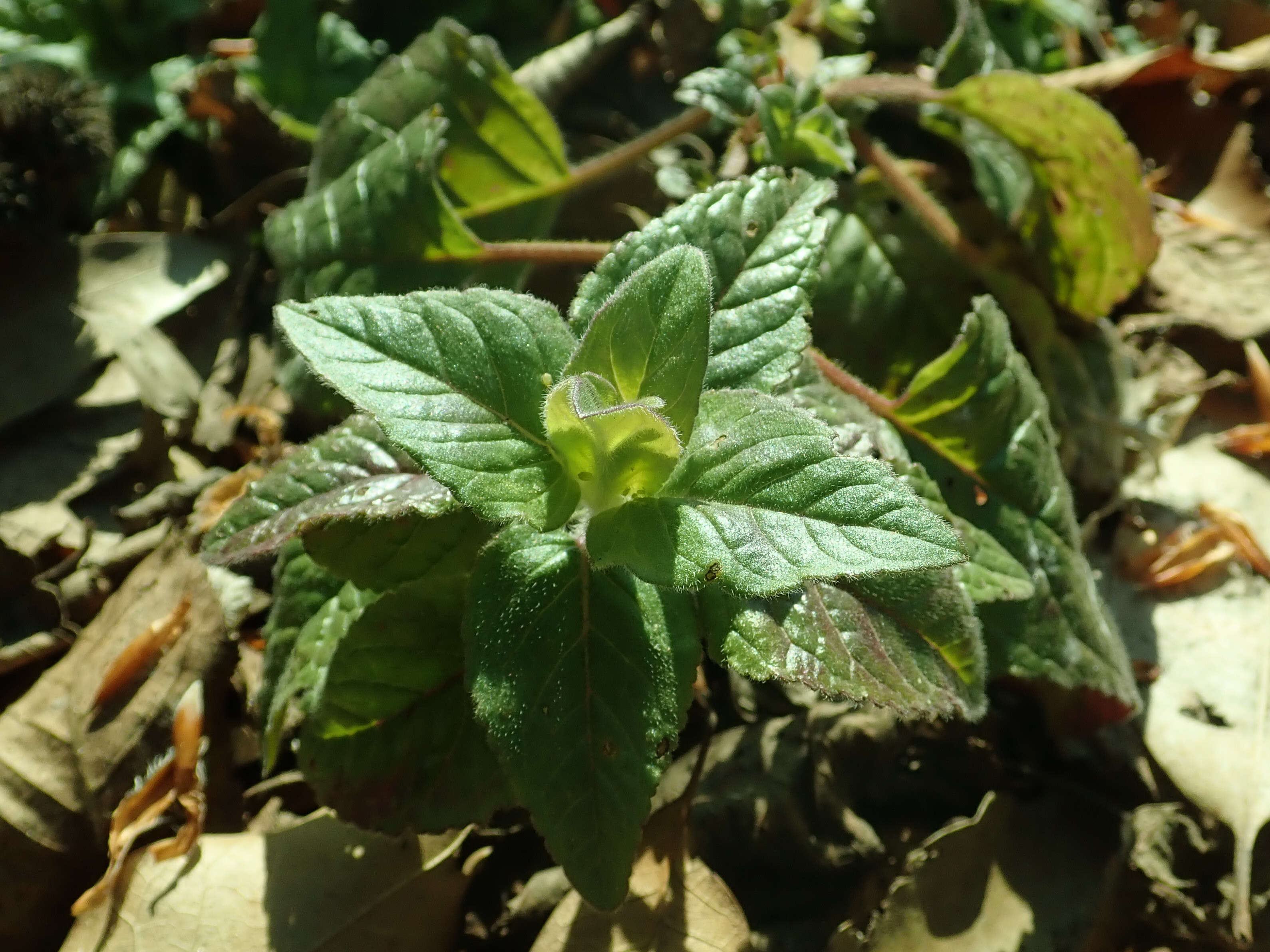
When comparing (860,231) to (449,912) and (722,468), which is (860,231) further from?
(449,912)

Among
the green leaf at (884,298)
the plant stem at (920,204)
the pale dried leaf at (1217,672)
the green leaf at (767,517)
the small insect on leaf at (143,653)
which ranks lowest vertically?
the pale dried leaf at (1217,672)

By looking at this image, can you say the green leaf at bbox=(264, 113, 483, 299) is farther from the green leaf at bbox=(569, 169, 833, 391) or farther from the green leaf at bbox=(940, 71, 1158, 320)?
the green leaf at bbox=(940, 71, 1158, 320)

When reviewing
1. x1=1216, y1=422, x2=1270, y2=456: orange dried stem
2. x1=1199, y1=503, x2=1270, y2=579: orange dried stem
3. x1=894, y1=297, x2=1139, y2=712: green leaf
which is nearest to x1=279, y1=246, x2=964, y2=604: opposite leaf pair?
x1=894, y1=297, x2=1139, y2=712: green leaf

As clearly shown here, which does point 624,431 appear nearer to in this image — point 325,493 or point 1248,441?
point 325,493

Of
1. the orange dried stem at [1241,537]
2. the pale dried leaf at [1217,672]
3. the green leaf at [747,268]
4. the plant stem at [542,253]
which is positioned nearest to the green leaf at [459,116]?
the plant stem at [542,253]

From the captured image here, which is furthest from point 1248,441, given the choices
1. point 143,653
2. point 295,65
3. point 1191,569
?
point 295,65

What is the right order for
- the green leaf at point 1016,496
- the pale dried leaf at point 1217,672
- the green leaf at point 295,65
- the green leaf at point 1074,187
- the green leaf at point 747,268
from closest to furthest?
the green leaf at point 747,268
the green leaf at point 1016,496
the pale dried leaf at point 1217,672
the green leaf at point 1074,187
the green leaf at point 295,65

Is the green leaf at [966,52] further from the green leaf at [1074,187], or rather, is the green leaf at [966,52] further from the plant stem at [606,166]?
the plant stem at [606,166]

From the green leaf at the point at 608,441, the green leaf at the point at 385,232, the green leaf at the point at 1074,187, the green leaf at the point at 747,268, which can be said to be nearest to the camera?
the green leaf at the point at 608,441

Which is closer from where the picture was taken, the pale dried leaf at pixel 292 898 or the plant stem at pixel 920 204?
the pale dried leaf at pixel 292 898
